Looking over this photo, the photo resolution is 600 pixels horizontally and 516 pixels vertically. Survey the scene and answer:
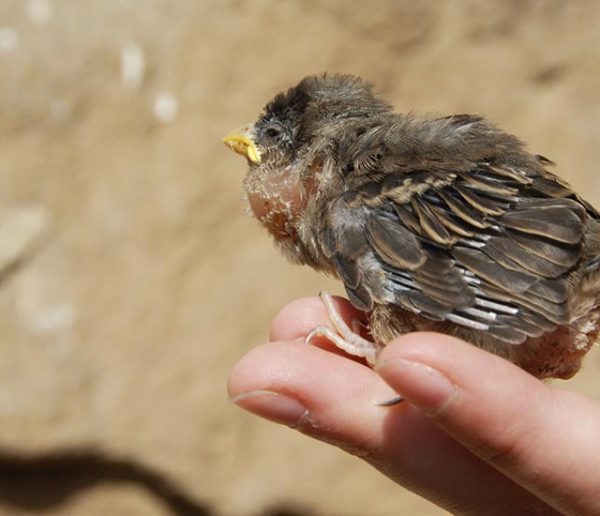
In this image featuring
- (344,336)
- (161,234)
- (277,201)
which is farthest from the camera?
(161,234)

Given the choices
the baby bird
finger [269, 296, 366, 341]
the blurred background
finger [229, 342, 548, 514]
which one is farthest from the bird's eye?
the blurred background

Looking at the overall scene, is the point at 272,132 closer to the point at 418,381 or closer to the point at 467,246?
the point at 467,246

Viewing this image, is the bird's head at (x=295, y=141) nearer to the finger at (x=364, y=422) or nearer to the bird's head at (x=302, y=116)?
the bird's head at (x=302, y=116)

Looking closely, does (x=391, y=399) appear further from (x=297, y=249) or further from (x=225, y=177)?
(x=225, y=177)

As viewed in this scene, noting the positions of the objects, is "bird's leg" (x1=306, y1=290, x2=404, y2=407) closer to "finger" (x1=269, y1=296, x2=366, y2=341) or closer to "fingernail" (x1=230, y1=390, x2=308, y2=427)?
"finger" (x1=269, y1=296, x2=366, y2=341)

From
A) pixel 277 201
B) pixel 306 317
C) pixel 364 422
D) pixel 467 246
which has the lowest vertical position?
pixel 364 422

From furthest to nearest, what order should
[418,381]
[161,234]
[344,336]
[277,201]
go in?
[161,234] → [277,201] → [344,336] → [418,381]

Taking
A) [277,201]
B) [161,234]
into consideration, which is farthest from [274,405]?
[161,234]
